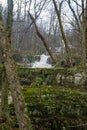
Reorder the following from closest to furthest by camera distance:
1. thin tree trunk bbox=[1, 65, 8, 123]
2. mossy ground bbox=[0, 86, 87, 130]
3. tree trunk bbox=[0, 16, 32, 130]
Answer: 1. tree trunk bbox=[0, 16, 32, 130]
2. thin tree trunk bbox=[1, 65, 8, 123]
3. mossy ground bbox=[0, 86, 87, 130]

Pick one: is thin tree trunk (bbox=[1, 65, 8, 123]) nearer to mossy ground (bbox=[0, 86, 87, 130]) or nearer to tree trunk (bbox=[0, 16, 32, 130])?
mossy ground (bbox=[0, 86, 87, 130])

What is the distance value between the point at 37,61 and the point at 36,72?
17632 millimetres

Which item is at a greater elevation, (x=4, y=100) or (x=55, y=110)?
(x=4, y=100)

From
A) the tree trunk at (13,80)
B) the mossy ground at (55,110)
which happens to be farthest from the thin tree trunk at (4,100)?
the tree trunk at (13,80)

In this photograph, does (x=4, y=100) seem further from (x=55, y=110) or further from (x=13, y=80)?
(x=13, y=80)

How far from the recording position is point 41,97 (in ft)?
20.1

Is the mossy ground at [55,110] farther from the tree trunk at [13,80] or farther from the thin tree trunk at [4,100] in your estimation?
the tree trunk at [13,80]

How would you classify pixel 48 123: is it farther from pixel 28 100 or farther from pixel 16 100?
pixel 16 100

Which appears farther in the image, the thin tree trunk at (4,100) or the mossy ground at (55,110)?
the mossy ground at (55,110)

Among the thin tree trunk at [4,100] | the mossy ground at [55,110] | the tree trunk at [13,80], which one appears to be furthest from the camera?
the mossy ground at [55,110]

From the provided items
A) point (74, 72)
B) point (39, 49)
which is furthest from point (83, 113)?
point (39, 49)

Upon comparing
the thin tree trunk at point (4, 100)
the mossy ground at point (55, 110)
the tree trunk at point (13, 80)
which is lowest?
the mossy ground at point (55, 110)

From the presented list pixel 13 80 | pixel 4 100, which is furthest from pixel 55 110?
pixel 13 80

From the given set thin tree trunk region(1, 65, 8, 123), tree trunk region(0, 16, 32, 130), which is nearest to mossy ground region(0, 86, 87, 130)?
thin tree trunk region(1, 65, 8, 123)
